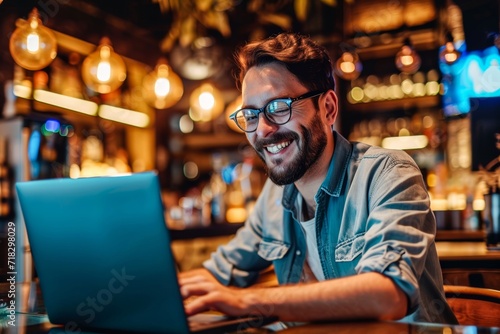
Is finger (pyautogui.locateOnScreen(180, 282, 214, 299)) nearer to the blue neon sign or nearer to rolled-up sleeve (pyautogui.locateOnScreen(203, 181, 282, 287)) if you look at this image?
rolled-up sleeve (pyautogui.locateOnScreen(203, 181, 282, 287))

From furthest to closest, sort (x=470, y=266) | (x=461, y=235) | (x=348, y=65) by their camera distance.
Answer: (x=348, y=65)
(x=461, y=235)
(x=470, y=266)

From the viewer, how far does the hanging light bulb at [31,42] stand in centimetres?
277

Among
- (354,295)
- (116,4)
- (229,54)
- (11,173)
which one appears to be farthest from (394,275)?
(229,54)

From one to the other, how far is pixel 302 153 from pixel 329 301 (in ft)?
1.94

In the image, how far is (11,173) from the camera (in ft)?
11.2

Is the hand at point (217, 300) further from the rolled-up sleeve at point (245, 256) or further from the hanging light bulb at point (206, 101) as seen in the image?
the hanging light bulb at point (206, 101)

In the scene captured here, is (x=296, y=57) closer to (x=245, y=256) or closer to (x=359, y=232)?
(x=359, y=232)

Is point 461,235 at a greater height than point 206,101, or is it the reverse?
point 206,101

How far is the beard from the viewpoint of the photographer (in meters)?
1.57

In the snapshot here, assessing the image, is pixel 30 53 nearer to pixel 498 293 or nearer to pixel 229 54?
pixel 498 293

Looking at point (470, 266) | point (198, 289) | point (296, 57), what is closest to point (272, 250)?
point (296, 57)

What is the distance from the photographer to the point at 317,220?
5.22 ft

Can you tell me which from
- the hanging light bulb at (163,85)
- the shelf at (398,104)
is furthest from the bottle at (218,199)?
the shelf at (398,104)

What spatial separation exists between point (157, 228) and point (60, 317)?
37cm
